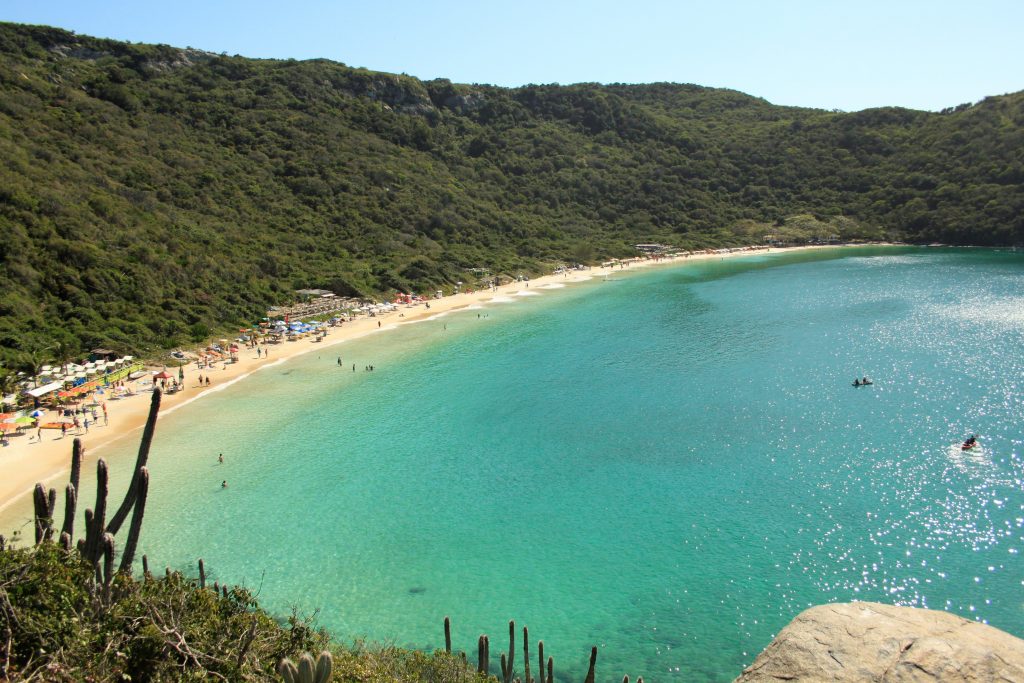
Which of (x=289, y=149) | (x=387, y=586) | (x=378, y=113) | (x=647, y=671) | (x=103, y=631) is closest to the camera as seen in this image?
(x=103, y=631)

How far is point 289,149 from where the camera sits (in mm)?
93438

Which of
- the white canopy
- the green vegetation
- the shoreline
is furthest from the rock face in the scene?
the white canopy

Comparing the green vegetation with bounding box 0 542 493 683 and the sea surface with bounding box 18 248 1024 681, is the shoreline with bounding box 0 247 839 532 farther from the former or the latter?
the green vegetation with bounding box 0 542 493 683

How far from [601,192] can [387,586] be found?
119m

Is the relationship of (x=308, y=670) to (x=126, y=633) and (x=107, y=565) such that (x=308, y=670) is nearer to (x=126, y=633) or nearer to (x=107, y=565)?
(x=126, y=633)

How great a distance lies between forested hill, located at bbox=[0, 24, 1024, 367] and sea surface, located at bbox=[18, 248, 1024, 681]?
18227 millimetres

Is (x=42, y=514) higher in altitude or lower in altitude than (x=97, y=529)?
higher

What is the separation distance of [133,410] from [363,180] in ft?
215

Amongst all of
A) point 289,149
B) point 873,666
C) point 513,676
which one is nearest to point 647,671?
point 513,676

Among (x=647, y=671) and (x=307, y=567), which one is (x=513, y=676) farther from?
(x=307, y=567)

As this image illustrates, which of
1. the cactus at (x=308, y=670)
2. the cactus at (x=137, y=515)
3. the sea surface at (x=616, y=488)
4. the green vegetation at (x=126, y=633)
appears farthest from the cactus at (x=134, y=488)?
the sea surface at (x=616, y=488)

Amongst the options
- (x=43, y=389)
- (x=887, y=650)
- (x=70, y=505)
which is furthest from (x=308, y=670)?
(x=43, y=389)

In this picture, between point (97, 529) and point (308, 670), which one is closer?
point (308, 670)

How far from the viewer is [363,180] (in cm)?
9562
